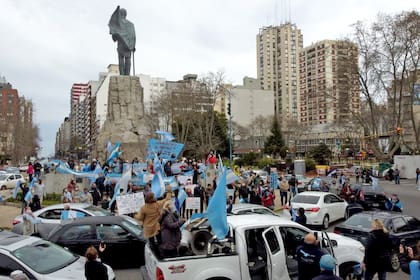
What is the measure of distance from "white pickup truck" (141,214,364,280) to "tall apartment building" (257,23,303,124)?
136881 millimetres

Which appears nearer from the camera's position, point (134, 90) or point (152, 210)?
point (152, 210)

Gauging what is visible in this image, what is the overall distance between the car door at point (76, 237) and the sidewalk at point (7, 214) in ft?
24.3

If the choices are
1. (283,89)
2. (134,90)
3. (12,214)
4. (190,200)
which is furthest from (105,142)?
(283,89)

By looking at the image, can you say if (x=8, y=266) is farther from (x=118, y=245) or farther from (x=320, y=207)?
(x=320, y=207)

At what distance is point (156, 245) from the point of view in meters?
7.14

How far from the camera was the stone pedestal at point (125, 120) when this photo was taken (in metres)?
32.6

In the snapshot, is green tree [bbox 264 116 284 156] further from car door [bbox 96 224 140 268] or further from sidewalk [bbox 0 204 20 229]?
car door [bbox 96 224 140 268]

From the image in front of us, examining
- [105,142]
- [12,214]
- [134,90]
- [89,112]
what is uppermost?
[89,112]

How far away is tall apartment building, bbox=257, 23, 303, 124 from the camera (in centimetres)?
14238

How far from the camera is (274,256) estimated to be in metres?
6.31

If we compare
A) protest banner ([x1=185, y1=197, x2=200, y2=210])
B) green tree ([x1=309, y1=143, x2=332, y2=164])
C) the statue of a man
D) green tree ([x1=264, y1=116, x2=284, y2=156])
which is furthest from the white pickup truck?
green tree ([x1=264, y1=116, x2=284, y2=156])

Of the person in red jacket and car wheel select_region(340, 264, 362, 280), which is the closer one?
car wheel select_region(340, 264, 362, 280)

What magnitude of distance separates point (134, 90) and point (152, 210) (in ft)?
90.4

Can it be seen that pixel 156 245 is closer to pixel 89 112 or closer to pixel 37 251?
pixel 37 251
